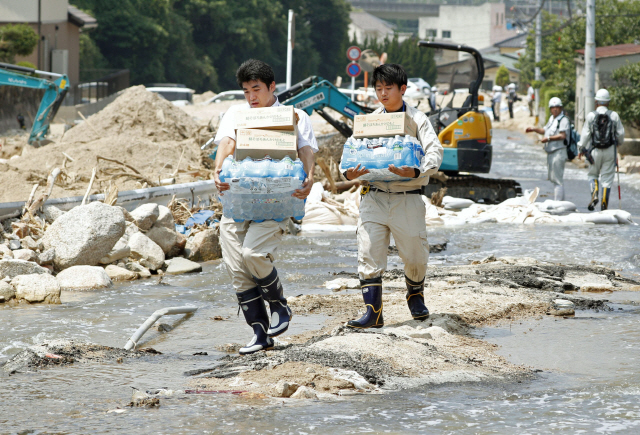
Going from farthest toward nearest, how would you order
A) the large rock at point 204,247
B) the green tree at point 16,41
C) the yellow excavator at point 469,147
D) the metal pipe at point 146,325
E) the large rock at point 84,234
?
the green tree at point 16,41, the yellow excavator at point 469,147, the large rock at point 204,247, the large rock at point 84,234, the metal pipe at point 146,325

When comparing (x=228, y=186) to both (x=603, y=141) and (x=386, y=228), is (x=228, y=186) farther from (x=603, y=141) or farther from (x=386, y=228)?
(x=603, y=141)

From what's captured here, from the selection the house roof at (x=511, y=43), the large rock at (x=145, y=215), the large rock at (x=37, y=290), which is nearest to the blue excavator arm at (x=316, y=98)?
the large rock at (x=145, y=215)

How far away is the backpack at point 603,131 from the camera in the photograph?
14.3 meters

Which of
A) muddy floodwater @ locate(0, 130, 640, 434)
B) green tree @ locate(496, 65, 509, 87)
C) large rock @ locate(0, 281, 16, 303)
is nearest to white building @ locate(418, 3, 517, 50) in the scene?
green tree @ locate(496, 65, 509, 87)

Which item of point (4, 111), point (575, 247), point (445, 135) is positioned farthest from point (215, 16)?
point (575, 247)

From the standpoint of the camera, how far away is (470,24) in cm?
13300

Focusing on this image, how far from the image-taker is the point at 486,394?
186 inches

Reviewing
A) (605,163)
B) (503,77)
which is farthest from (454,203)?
(503,77)

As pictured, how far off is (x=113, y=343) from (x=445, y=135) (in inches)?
404

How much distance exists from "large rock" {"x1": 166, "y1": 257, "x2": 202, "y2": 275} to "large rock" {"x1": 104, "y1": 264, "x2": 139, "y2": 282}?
468 millimetres

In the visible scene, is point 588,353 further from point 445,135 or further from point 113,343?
point 445,135

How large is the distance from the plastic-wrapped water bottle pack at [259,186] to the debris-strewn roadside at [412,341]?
33.8 inches

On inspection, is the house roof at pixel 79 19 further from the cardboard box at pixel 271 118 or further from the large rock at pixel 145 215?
the cardboard box at pixel 271 118

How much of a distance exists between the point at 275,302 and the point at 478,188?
10636mm
